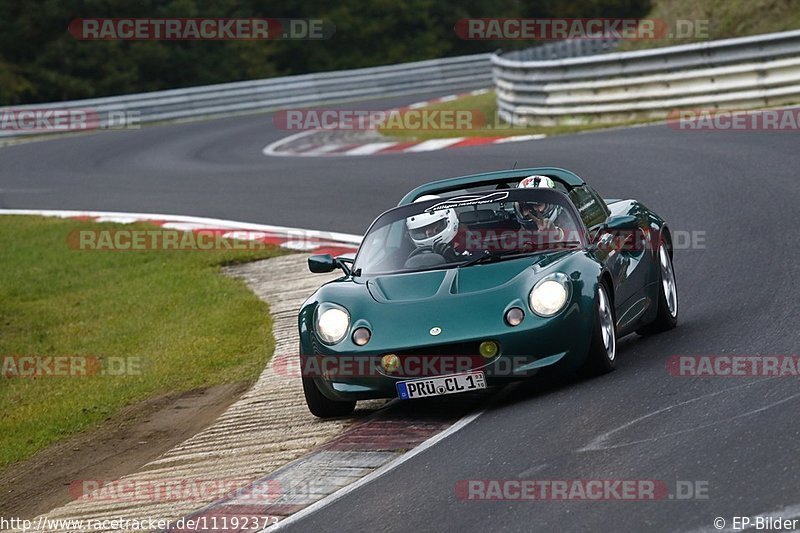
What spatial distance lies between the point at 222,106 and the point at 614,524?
2962 centimetres

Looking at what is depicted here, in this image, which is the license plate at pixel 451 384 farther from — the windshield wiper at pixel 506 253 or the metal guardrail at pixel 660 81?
the metal guardrail at pixel 660 81

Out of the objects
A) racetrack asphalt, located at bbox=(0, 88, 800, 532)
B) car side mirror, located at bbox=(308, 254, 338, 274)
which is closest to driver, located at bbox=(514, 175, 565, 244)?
racetrack asphalt, located at bbox=(0, 88, 800, 532)

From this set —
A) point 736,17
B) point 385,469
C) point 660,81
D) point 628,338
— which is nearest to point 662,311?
point 628,338

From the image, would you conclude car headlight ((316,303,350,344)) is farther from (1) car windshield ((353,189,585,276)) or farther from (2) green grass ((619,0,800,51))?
(2) green grass ((619,0,800,51))

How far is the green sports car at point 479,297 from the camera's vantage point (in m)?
7.48

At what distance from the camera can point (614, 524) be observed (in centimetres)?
535

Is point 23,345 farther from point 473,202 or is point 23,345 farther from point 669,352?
point 669,352

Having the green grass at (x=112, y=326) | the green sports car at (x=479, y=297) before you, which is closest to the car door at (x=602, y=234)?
the green sports car at (x=479, y=297)

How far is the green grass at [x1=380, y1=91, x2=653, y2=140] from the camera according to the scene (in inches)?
833

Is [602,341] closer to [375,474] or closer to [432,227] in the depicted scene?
[432,227]

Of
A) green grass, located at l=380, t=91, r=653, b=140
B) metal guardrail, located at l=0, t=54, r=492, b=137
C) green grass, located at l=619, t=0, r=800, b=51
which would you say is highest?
green grass, located at l=619, t=0, r=800, b=51

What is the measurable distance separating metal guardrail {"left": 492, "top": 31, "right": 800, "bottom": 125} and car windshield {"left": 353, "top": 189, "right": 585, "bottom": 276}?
11772mm

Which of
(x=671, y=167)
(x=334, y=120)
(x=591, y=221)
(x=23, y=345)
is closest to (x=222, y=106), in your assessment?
(x=334, y=120)

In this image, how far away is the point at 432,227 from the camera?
867cm
